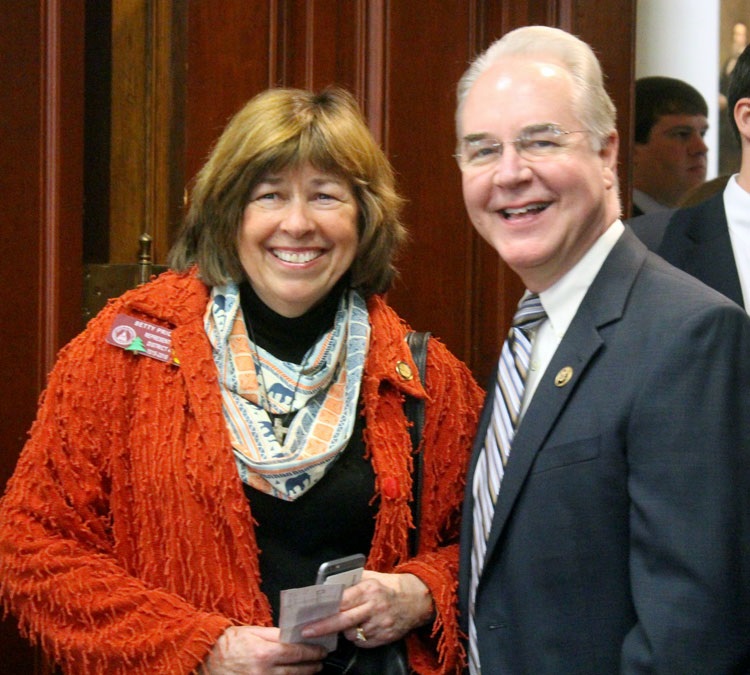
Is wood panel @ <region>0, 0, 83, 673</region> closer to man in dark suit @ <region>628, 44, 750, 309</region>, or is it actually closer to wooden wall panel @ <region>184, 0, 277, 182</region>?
wooden wall panel @ <region>184, 0, 277, 182</region>

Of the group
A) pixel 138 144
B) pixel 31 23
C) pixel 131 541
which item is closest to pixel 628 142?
pixel 138 144

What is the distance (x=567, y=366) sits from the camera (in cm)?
170

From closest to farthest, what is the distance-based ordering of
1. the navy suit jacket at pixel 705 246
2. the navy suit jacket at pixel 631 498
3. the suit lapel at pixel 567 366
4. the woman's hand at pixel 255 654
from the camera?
the navy suit jacket at pixel 631 498
the suit lapel at pixel 567 366
the woman's hand at pixel 255 654
the navy suit jacket at pixel 705 246

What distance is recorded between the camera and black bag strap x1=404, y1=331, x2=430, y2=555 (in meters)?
2.14

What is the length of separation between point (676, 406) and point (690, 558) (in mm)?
205

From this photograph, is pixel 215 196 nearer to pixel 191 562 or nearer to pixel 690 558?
pixel 191 562

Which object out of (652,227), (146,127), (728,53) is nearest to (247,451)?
(146,127)

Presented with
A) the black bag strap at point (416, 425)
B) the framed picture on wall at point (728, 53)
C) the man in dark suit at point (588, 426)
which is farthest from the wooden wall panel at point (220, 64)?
the framed picture on wall at point (728, 53)

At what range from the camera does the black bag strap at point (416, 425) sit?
2137mm

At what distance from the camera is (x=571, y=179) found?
1760 millimetres

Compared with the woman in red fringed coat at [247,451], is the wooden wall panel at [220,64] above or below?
above

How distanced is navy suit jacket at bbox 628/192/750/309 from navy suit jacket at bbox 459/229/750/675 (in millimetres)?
626

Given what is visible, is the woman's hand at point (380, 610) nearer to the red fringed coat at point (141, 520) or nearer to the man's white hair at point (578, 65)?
the red fringed coat at point (141, 520)

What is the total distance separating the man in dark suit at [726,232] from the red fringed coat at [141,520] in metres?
0.82
